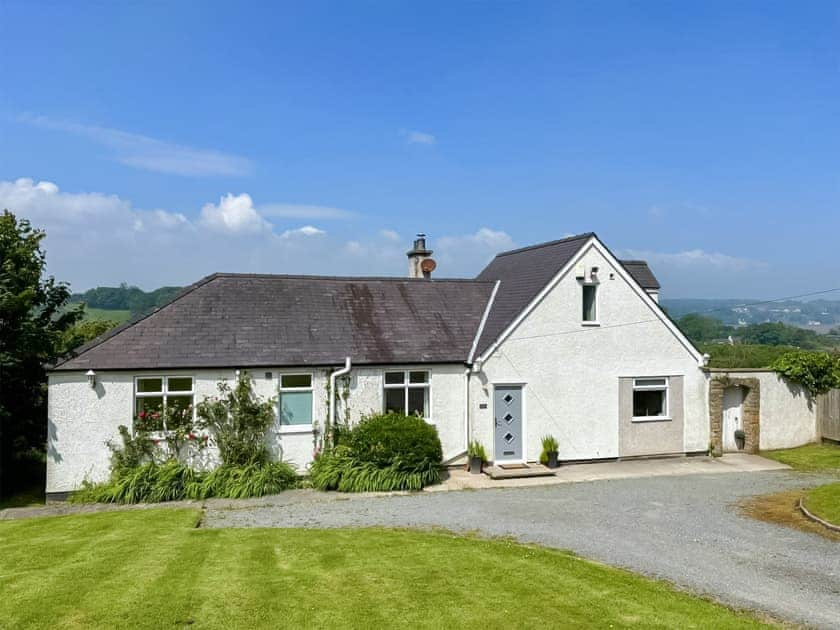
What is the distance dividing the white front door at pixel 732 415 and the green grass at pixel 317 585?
43.4 ft

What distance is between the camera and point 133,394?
1633 centimetres

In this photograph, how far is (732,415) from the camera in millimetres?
21656

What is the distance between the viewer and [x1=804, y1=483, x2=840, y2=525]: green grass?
510 inches

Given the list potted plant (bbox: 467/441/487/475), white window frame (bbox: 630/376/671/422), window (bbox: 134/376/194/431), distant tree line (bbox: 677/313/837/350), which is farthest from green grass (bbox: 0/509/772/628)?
distant tree line (bbox: 677/313/837/350)

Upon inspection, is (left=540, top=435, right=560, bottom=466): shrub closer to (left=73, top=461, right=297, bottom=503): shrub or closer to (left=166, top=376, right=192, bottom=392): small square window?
(left=73, top=461, right=297, bottom=503): shrub

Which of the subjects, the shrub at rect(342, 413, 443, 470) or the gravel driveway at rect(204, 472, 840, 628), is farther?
the shrub at rect(342, 413, 443, 470)

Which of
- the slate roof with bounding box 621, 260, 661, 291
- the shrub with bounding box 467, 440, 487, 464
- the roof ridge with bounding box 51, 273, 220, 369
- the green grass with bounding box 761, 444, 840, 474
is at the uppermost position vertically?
the slate roof with bounding box 621, 260, 661, 291

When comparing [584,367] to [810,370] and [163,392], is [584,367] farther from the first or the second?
[163,392]

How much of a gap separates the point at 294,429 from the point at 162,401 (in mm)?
3471

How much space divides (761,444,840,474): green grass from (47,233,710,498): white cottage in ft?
8.10

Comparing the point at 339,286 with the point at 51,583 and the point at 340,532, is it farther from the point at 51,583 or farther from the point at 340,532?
the point at 51,583

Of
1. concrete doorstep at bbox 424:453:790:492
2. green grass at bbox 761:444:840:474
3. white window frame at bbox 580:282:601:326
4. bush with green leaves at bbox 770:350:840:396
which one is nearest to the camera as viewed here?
concrete doorstep at bbox 424:453:790:492

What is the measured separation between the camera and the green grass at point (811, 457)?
62.4 ft

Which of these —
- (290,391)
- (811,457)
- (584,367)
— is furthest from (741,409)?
(290,391)
